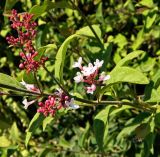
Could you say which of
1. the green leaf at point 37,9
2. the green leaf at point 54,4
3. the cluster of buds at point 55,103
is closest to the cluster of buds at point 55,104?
the cluster of buds at point 55,103

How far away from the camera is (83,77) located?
185 centimetres

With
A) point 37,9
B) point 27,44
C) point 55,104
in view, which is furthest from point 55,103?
point 37,9

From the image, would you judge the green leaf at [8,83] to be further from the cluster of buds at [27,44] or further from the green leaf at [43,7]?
the green leaf at [43,7]

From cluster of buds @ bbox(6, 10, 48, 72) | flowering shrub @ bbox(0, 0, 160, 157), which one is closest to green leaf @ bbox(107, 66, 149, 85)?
flowering shrub @ bbox(0, 0, 160, 157)

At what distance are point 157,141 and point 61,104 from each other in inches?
64.8

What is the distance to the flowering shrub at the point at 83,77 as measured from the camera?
5.78ft

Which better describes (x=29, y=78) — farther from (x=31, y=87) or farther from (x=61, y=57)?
(x=61, y=57)

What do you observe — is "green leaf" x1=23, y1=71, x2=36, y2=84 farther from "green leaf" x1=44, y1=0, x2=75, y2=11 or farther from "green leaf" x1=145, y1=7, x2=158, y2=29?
"green leaf" x1=145, y1=7, x2=158, y2=29

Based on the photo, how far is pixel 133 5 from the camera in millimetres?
3266

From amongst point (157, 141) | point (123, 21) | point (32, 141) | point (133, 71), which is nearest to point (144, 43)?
point (123, 21)

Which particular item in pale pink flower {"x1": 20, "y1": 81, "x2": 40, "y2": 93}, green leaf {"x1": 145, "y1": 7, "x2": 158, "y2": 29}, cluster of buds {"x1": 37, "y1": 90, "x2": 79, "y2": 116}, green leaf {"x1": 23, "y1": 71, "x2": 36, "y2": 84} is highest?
green leaf {"x1": 145, "y1": 7, "x2": 158, "y2": 29}

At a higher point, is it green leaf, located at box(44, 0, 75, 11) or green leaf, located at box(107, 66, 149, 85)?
green leaf, located at box(44, 0, 75, 11)

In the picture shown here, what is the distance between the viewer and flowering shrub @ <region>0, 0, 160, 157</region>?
1761 mm

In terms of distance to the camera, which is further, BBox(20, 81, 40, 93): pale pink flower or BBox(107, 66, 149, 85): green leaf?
BBox(20, 81, 40, 93): pale pink flower
